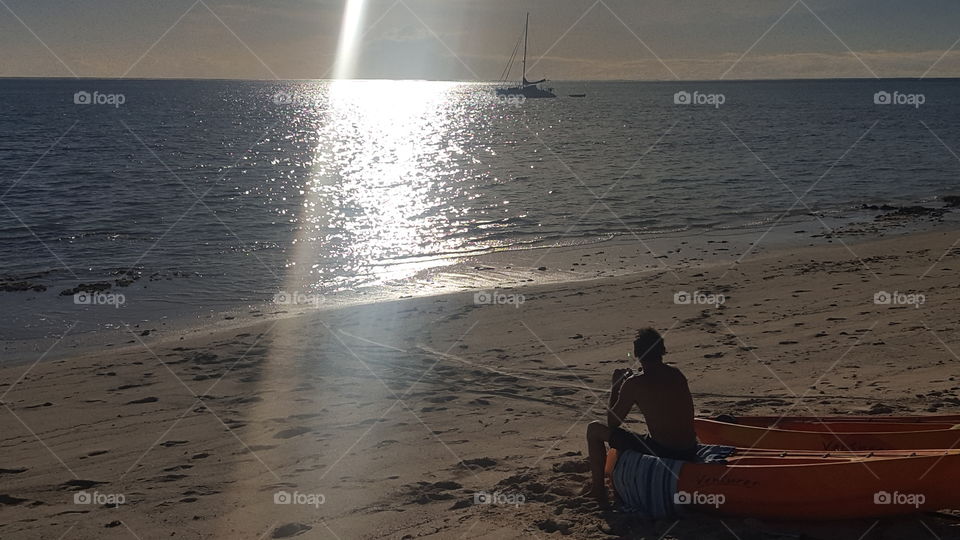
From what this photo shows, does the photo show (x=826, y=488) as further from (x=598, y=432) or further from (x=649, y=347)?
(x=598, y=432)

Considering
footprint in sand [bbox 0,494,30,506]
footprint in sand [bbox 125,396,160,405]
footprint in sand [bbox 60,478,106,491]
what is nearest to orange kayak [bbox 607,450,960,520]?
footprint in sand [bbox 60,478,106,491]

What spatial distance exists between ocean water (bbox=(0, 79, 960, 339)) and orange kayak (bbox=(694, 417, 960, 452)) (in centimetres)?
927

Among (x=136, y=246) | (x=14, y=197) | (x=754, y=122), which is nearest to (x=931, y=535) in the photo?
(x=136, y=246)

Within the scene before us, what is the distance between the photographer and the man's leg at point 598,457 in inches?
229

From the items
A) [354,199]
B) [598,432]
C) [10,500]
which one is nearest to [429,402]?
[598,432]

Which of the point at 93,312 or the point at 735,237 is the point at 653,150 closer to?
the point at 735,237

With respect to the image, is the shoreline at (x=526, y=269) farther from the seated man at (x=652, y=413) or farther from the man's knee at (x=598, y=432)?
the seated man at (x=652, y=413)

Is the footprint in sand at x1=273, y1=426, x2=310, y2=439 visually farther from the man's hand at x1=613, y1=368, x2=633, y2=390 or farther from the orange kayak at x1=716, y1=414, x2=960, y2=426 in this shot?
the orange kayak at x1=716, y1=414, x2=960, y2=426

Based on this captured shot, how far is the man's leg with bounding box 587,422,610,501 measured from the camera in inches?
229

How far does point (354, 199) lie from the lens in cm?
2844

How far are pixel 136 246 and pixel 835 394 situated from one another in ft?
54.9

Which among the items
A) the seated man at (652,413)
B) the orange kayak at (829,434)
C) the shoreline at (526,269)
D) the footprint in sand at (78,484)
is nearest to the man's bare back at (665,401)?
the seated man at (652,413)

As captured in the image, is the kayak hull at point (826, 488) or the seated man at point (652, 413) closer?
the kayak hull at point (826, 488)

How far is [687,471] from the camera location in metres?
5.51
